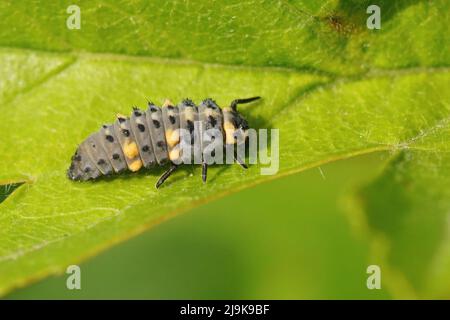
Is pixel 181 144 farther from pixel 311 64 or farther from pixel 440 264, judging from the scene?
pixel 440 264

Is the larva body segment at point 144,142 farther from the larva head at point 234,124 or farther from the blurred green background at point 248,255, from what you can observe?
the blurred green background at point 248,255

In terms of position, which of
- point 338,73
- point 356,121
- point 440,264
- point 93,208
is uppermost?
point 338,73

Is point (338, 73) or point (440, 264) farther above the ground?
point (338, 73)

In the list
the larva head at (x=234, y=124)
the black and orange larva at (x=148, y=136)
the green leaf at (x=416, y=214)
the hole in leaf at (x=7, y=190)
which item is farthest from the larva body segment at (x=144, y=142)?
the green leaf at (x=416, y=214)

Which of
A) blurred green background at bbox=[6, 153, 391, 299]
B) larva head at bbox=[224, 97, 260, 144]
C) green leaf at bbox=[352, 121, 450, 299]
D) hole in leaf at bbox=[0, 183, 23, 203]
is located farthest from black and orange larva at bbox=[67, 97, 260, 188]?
blurred green background at bbox=[6, 153, 391, 299]

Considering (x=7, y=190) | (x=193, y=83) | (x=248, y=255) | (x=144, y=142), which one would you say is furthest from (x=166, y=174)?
(x=248, y=255)

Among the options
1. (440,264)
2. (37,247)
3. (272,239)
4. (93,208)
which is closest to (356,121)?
(440,264)

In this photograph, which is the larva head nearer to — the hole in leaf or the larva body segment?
the larva body segment

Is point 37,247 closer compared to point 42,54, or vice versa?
point 37,247
